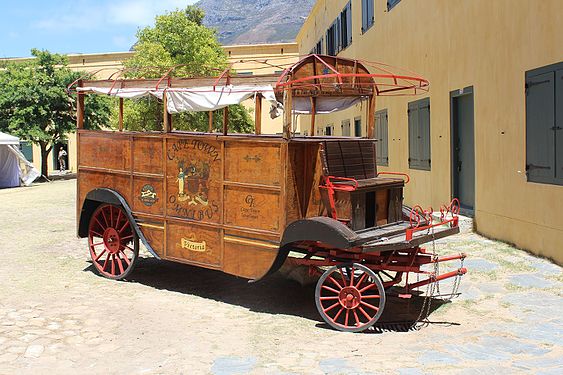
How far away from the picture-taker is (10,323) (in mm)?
6770

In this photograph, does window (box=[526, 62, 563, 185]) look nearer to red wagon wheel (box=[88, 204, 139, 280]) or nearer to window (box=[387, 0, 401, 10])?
red wagon wheel (box=[88, 204, 139, 280])

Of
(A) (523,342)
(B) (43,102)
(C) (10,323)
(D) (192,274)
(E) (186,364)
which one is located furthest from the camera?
(B) (43,102)

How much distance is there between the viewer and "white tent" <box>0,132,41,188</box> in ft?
90.6

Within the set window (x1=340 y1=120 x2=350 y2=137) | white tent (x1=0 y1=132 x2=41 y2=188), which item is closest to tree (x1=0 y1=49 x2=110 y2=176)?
white tent (x1=0 y1=132 x2=41 y2=188)

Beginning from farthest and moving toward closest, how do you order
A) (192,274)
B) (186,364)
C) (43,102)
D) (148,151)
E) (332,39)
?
(43,102)
(332,39)
(192,274)
(148,151)
(186,364)

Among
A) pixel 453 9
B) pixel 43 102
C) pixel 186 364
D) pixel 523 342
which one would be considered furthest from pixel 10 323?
pixel 43 102

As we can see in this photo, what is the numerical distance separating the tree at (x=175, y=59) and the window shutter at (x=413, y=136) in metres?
9.73

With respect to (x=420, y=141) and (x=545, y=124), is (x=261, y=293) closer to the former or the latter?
(x=545, y=124)

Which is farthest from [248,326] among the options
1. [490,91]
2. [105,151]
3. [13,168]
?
[13,168]

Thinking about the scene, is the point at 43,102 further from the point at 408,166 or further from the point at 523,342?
the point at 523,342

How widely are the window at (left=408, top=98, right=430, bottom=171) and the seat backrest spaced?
624 centimetres

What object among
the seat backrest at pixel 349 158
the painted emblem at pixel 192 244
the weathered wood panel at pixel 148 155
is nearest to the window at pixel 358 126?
the weathered wood panel at pixel 148 155

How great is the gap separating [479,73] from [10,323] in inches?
327

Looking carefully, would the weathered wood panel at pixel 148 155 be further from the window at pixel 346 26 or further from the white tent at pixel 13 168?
the white tent at pixel 13 168
